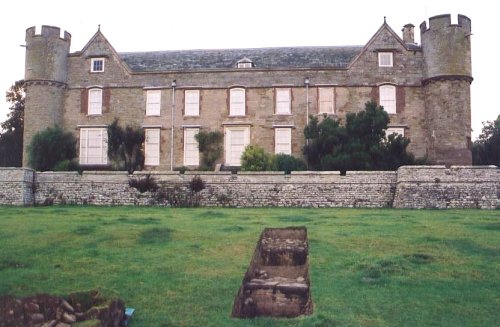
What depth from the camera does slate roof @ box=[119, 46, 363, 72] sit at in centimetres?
4134

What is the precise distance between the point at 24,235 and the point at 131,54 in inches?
1151

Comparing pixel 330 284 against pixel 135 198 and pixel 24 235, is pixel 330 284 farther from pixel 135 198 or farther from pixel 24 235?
pixel 135 198

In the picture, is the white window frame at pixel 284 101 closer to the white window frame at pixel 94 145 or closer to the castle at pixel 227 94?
the castle at pixel 227 94

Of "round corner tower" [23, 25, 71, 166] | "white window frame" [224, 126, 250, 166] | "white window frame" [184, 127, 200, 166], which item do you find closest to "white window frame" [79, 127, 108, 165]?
"round corner tower" [23, 25, 71, 166]

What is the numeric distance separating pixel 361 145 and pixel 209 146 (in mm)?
11358

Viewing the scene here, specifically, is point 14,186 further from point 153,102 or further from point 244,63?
point 244,63

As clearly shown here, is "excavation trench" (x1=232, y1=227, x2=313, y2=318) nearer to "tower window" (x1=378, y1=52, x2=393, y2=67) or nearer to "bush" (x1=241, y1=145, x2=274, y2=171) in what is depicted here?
"bush" (x1=241, y1=145, x2=274, y2=171)

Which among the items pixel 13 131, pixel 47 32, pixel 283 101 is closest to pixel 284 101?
pixel 283 101

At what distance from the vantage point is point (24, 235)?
56.2ft

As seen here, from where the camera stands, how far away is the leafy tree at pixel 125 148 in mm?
38938

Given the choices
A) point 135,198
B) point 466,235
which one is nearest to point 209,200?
point 135,198

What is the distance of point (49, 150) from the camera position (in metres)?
37.5

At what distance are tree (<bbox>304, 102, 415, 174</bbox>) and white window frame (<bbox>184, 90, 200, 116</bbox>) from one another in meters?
9.48

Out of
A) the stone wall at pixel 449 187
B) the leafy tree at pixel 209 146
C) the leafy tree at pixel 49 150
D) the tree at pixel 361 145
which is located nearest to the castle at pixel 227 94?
the leafy tree at pixel 209 146
